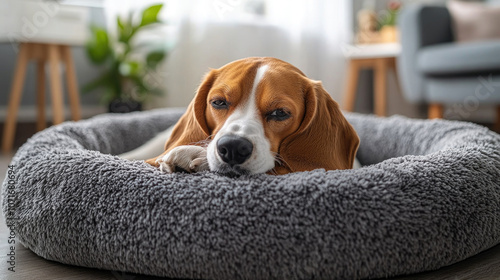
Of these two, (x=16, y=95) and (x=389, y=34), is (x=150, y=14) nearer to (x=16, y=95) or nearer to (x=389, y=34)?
(x=16, y=95)

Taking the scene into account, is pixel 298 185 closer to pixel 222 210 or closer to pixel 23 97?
pixel 222 210

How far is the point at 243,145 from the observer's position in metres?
1.22

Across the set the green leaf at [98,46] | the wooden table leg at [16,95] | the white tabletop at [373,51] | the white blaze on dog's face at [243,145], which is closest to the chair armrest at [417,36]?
the white tabletop at [373,51]

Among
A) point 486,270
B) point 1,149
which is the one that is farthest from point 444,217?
point 1,149

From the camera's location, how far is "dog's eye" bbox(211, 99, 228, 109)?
1.42 meters

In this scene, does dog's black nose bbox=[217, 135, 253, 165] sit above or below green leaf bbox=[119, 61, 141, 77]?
above

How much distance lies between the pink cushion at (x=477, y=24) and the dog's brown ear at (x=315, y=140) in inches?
110

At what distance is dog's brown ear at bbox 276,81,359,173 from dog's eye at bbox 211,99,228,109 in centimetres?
20

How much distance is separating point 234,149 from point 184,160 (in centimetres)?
20

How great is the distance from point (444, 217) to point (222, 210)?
0.53m

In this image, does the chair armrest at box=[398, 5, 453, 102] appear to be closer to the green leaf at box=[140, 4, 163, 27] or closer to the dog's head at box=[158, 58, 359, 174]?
the green leaf at box=[140, 4, 163, 27]

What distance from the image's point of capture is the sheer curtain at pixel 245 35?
12.7 ft

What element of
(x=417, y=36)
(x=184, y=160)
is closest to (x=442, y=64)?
(x=417, y=36)

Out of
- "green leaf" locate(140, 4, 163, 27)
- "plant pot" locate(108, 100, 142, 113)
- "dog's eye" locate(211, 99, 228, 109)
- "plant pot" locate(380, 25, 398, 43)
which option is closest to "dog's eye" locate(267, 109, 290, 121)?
"dog's eye" locate(211, 99, 228, 109)
